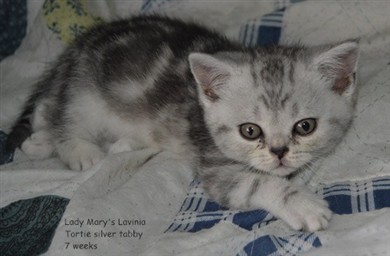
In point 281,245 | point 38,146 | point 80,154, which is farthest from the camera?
point 38,146

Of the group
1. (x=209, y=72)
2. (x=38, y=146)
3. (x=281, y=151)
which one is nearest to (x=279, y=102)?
(x=281, y=151)

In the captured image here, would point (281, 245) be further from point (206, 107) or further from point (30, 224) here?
point (30, 224)

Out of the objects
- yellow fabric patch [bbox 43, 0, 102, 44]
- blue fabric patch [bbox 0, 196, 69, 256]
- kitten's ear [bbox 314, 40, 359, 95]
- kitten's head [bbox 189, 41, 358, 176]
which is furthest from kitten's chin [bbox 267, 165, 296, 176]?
yellow fabric patch [bbox 43, 0, 102, 44]

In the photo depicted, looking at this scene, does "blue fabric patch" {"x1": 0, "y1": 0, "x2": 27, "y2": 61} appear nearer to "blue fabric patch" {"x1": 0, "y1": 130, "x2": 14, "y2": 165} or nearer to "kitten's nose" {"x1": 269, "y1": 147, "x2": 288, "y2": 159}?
"blue fabric patch" {"x1": 0, "y1": 130, "x2": 14, "y2": 165}

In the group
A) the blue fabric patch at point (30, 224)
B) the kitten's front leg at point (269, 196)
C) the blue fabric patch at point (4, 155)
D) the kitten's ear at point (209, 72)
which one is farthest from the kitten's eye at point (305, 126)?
the blue fabric patch at point (4, 155)

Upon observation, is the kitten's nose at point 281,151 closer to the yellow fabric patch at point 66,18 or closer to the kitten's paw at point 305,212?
the kitten's paw at point 305,212
